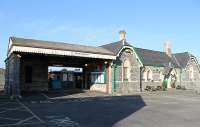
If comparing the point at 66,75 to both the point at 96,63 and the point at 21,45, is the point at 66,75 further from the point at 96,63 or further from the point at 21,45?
the point at 21,45

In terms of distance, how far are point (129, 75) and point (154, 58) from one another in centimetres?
969

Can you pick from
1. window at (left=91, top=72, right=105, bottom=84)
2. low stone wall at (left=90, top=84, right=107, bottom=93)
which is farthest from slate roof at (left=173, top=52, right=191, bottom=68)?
low stone wall at (left=90, top=84, right=107, bottom=93)

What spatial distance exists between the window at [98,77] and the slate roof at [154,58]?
24.7 ft

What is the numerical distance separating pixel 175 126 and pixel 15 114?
25.5ft

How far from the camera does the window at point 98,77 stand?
3269cm

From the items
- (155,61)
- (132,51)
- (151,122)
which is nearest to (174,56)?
(155,61)

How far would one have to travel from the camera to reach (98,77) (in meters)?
33.6

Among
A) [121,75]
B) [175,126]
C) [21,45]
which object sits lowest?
[175,126]

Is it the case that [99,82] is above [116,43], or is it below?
below

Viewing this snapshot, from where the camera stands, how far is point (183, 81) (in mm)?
44406

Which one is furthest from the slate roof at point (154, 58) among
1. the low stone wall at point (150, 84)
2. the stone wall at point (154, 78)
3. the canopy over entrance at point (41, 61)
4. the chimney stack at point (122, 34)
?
the canopy over entrance at point (41, 61)

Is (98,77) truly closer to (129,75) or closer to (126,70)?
(126,70)

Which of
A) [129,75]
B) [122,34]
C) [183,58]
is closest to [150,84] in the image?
[129,75]

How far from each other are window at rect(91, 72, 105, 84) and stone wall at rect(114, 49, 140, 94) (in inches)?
67.1
